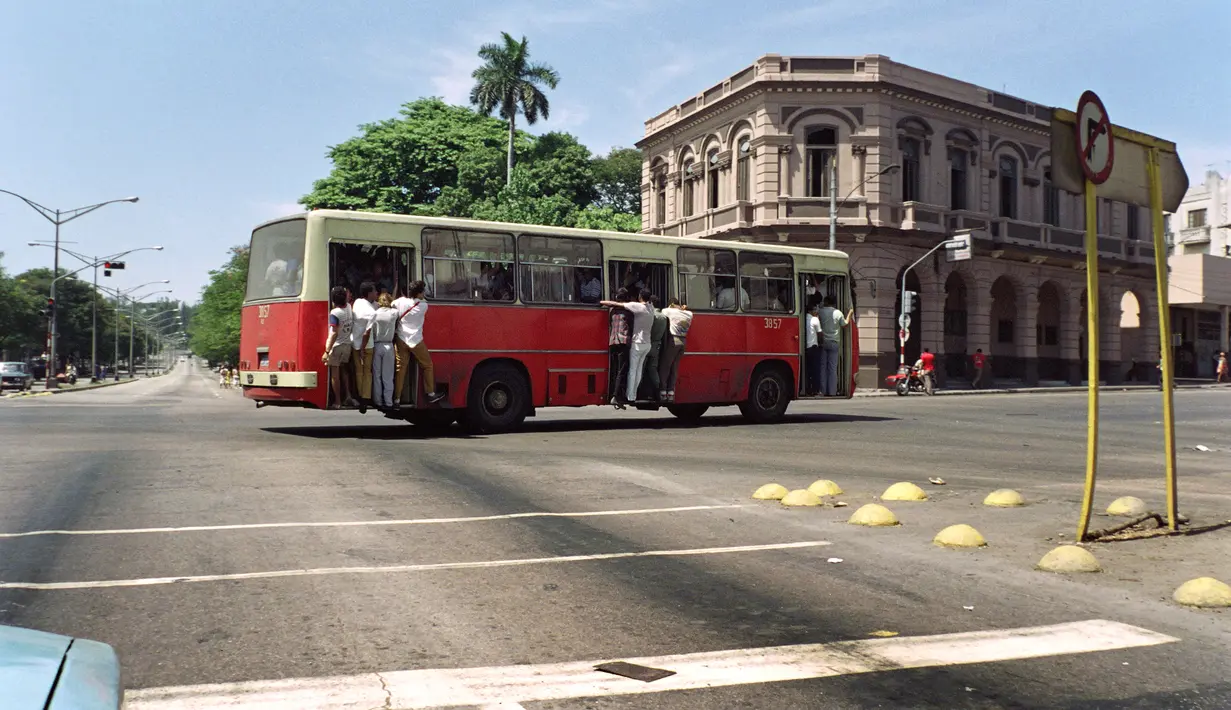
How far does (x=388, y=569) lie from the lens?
19.7 ft

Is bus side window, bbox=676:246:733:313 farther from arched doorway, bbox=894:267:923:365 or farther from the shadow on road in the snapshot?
arched doorway, bbox=894:267:923:365

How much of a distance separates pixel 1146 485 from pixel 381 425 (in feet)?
38.3

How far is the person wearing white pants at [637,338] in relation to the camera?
56.3 ft

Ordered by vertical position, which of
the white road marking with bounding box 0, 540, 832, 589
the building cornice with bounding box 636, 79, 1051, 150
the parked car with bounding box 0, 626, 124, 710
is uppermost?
the building cornice with bounding box 636, 79, 1051, 150

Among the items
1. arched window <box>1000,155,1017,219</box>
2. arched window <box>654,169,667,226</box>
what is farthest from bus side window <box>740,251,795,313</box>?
arched window <box>1000,155,1017,219</box>

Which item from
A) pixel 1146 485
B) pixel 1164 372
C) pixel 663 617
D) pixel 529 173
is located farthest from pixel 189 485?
pixel 529 173

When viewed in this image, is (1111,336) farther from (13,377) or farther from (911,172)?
(13,377)

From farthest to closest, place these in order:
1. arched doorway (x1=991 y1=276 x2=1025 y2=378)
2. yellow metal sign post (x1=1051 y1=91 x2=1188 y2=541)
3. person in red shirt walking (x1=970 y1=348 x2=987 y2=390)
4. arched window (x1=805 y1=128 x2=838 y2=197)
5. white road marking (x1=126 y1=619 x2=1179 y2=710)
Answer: arched doorway (x1=991 y1=276 x2=1025 y2=378) < person in red shirt walking (x1=970 y1=348 x2=987 y2=390) < arched window (x1=805 y1=128 x2=838 y2=197) < yellow metal sign post (x1=1051 y1=91 x2=1188 y2=541) < white road marking (x1=126 y1=619 x2=1179 y2=710)

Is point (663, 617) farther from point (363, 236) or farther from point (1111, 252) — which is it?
point (1111, 252)

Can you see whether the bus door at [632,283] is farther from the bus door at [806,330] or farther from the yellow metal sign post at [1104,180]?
the yellow metal sign post at [1104,180]

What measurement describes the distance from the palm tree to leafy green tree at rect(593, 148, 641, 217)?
12.7 m

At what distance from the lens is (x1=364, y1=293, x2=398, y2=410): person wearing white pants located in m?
14.7

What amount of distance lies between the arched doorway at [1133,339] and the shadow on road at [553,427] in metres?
40.1

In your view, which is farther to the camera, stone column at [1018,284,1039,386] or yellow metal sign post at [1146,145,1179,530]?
stone column at [1018,284,1039,386]
